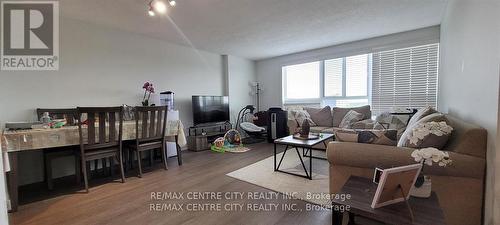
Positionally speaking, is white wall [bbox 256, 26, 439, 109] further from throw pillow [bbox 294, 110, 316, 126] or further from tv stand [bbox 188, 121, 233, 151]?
tv stand [bbox 188, 121, 233, 151]

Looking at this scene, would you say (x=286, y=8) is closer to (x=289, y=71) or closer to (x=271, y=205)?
(x=271, y=205)

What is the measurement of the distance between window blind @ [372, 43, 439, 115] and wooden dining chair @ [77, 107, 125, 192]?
15.2 ft

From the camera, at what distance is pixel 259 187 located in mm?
2510

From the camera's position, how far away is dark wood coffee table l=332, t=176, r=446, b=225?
1.03 m

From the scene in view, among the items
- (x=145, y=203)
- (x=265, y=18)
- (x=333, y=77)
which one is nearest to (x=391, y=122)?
(x=333, y=77)

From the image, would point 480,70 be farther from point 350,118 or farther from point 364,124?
point 350,118

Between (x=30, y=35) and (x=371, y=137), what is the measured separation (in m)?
4.16

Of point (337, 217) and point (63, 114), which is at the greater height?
point (63, 114)

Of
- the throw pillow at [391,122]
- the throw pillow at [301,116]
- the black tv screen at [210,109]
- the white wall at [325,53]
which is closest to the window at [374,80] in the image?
the white wall at [325,53]

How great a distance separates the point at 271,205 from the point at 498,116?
66.8 inches

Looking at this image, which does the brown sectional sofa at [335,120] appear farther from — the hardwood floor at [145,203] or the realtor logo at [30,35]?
the realtor logo at [30,35]

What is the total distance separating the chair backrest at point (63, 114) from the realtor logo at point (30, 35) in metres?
0.60

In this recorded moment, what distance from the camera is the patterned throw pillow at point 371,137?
170 centimetres

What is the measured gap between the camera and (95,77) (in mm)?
3447
